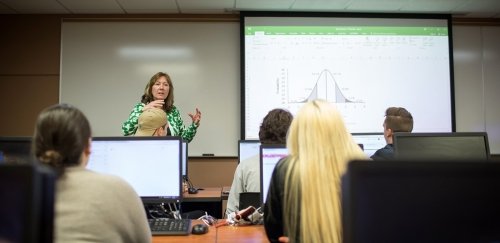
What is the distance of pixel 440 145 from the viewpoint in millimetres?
1897

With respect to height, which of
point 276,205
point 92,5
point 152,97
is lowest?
point 276,205

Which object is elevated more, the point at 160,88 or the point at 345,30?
the point at 345,30

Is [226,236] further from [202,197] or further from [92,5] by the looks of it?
[92,5]

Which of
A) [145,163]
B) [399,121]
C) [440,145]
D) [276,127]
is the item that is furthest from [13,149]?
[399,121]

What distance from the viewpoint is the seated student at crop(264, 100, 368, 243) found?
1184 mm

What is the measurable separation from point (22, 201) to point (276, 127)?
1.68 meters

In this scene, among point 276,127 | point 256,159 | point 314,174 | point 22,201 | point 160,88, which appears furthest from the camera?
point 160,88

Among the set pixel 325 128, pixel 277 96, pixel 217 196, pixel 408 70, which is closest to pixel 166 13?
pixel 277 96

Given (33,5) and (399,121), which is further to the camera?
(33,5)

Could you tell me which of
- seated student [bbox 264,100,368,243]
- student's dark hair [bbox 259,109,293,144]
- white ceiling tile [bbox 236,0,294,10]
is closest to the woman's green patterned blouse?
student's dark hair [bbox 259,109,293,144]

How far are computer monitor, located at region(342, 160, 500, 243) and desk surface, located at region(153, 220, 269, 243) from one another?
108 cm

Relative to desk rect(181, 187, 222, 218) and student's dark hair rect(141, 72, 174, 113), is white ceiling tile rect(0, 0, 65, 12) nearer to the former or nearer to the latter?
student's dark hair rect(141, 72, 174, 113)

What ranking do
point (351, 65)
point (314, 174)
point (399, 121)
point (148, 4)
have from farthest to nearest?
point (351, 65) → point (148, 4) → point (399, 121) → point (314, 174)

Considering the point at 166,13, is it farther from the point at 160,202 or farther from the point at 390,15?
the point at 160,202
